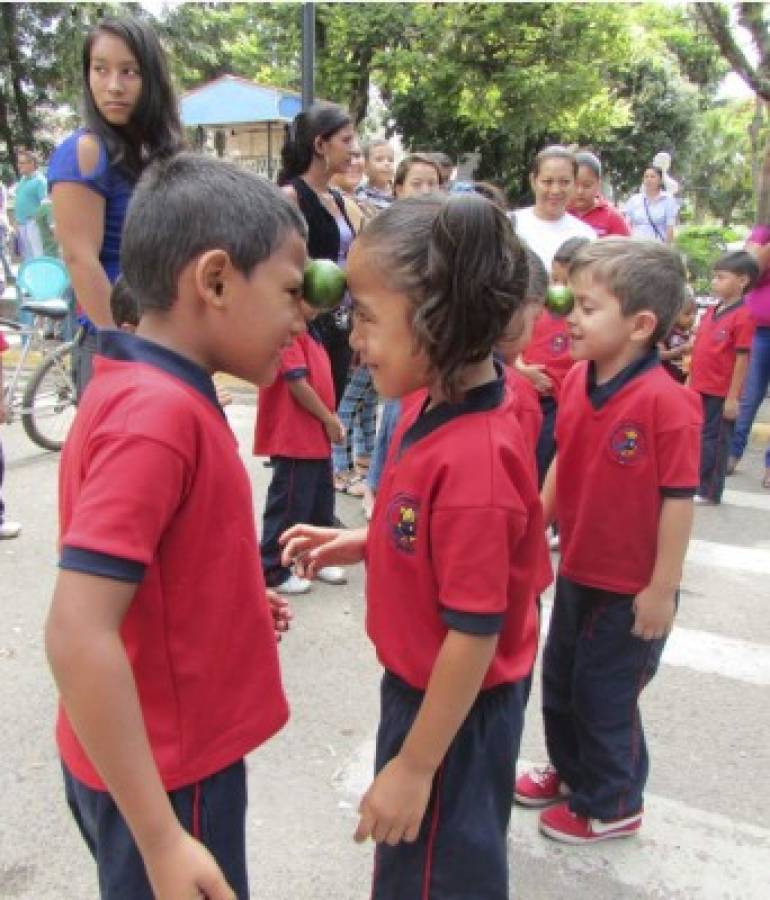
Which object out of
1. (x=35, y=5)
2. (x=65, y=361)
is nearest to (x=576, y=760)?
(x=65, y=361)

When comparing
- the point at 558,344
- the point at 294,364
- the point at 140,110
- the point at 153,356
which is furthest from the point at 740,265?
the point at 153,356

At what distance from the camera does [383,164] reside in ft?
20.0

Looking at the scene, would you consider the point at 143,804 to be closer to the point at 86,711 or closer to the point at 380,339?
the point at 86,711

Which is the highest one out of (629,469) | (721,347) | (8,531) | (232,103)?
(232,103)

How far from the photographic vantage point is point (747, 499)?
546 centimetres

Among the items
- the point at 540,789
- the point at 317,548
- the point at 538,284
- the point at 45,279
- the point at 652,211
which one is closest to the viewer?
the point at 317,548

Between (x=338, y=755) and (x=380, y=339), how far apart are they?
165 centimetres

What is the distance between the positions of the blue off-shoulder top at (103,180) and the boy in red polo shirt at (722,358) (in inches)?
145

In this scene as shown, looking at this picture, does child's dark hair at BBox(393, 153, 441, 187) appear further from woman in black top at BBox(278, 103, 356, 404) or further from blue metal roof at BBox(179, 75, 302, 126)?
blue metal roof at BBox(179, 75, 302, 126)

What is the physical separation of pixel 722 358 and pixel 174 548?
469cm

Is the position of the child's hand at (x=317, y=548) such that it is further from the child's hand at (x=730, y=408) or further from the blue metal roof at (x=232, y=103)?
the blue metal roof at (x=232, y=103)

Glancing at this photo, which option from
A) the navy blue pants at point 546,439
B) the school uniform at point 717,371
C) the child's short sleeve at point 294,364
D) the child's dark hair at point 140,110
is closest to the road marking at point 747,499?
the school uniform at point 717,371

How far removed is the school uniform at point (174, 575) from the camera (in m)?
0.98

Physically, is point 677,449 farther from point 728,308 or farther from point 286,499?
point 728,308
